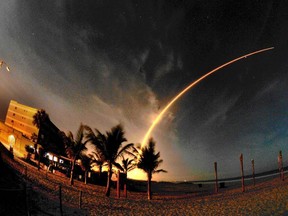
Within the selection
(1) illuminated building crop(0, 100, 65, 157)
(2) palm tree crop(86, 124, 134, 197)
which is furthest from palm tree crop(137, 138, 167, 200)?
(1) illuminated building crop(0, 100, 65, 157)

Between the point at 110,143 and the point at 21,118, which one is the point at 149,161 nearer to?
the point at 110,143

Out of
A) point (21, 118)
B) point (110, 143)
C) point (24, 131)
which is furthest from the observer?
point (21, 118)

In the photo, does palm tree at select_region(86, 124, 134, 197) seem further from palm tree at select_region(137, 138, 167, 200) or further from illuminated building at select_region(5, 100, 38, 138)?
illuminated building at select_region(5, 100, 38, 138)

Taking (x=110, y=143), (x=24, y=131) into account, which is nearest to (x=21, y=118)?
(x=24, y=131)

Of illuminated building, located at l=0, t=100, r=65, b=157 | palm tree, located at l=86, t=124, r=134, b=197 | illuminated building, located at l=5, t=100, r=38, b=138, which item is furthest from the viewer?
illuminated building, located at l=5, t=100, r=38, b=138

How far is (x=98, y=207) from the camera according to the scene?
1792 cm

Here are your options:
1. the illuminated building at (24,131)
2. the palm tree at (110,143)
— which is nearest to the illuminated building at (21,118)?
the illuminated building at (24,131)

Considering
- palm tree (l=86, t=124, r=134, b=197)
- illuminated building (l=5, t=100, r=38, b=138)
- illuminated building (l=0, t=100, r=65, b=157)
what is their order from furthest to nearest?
illuminated building (l=5, t=100, r=38, b=138) < illuminated building (l=0, t=100, r=65, b=157) < palm tree (l=86, t=124, r=134, b=197)

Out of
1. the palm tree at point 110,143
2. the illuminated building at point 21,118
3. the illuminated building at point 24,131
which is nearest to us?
the palm tree at point 110,143

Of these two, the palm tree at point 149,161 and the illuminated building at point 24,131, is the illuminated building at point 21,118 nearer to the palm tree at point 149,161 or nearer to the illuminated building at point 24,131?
the illuminated building at point 24,131

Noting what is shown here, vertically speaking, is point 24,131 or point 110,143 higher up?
point 24,131

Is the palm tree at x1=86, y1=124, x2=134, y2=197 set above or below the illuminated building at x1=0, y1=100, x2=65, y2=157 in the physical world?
below

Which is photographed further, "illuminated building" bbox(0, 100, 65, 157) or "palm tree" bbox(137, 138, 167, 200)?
"illuminated building" bbox(0, 100, 65, 157)

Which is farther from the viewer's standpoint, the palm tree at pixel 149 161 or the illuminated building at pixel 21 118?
the illuminated building at pixel 21 118
